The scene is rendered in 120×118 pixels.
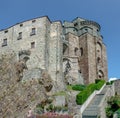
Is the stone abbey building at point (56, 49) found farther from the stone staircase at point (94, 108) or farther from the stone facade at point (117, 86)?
the stone staircase at point (94, 108)

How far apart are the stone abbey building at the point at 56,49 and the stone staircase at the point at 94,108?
10.3 meters

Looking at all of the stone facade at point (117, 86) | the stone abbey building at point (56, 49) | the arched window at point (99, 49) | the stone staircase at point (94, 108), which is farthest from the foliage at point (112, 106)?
the arched window at point (99, 49)

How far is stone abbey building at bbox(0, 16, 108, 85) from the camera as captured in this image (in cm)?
4738

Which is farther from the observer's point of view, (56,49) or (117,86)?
(56,49)

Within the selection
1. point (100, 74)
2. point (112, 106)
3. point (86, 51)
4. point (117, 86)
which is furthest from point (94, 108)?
point (100, 74)

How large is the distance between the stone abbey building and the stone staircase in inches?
404

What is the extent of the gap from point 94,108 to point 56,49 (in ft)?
55.3

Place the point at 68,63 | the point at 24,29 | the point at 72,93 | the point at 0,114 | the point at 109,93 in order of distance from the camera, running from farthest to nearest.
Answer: the point at 68,63, the point at 24,29, the point at 72,93, the point at 109,93, the point at 0,114

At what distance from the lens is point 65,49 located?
61375 mm

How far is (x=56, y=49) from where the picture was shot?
48875 mm

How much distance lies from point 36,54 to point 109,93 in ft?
45.0

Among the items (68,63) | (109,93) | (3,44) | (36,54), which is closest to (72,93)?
(109,93)

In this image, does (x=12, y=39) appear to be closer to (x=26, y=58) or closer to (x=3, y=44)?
(x=3, y=44)

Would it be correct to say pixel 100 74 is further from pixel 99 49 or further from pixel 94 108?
pixel 94 108
